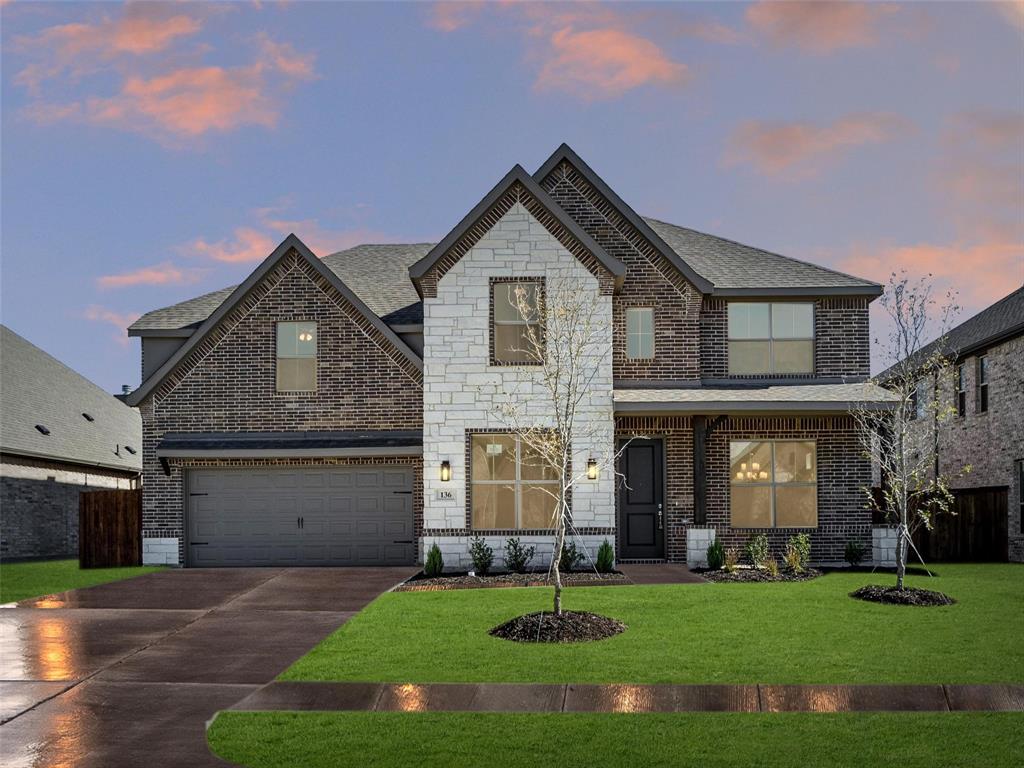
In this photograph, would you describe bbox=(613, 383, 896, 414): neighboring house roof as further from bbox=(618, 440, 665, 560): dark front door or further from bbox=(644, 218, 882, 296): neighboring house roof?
bbox=(644, 218, 882, 296): neighboring house roof

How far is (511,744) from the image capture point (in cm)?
859

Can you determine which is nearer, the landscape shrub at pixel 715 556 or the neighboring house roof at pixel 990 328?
the landscape shrub at pixel 715 556

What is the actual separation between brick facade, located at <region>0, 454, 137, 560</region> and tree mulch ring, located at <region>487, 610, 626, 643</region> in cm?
1990

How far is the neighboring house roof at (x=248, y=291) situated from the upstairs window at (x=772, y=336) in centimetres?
705

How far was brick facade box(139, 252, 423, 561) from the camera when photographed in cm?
2230

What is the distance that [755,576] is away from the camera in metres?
18.8

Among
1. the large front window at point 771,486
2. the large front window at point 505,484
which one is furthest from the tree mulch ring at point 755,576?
the large front window at point 505,484

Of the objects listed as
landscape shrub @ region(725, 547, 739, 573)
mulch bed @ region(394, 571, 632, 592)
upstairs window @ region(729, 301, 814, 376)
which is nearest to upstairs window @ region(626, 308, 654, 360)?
upstairs window @ region(729, 301, 814, 376)

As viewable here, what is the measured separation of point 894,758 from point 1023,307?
74.6 ft

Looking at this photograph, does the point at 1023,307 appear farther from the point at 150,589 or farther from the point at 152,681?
the point at 152,681

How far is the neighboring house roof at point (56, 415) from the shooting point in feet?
96.4

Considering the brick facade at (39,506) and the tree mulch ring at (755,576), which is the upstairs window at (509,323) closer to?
the tree mulch ring at (755,576)

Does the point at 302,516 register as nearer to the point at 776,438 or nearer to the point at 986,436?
the point at 776,438

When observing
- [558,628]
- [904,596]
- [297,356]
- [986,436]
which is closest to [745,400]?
[904,596]
